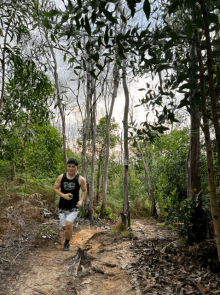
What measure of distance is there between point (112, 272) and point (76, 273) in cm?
55

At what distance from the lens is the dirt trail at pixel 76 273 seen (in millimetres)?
3162

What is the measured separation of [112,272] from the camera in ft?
12.1

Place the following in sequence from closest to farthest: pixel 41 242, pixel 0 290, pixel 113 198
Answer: pixel 0 290
pixel 41 242
pixel 113 198

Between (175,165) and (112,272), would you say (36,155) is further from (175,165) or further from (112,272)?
(112,272)

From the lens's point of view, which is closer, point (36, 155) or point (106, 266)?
Result: point (106, 266)

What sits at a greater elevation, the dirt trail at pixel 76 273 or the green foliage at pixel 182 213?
the green foliage at pixel 182 213

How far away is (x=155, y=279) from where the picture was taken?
3174 mm

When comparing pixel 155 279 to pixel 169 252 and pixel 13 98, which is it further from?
pixel 13 98

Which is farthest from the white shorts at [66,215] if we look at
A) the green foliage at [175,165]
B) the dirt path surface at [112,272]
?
the green foliage at [175,165]

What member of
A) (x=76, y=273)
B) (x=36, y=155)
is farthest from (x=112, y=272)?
(x=36, y=155)

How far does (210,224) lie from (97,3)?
368 cm

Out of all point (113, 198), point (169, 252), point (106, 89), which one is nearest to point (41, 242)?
point (169, 252)

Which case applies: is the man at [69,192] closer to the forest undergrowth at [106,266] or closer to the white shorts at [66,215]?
the white shorts at [66,215]

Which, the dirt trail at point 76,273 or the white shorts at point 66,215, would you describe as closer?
the dirt trail at point 76,273
